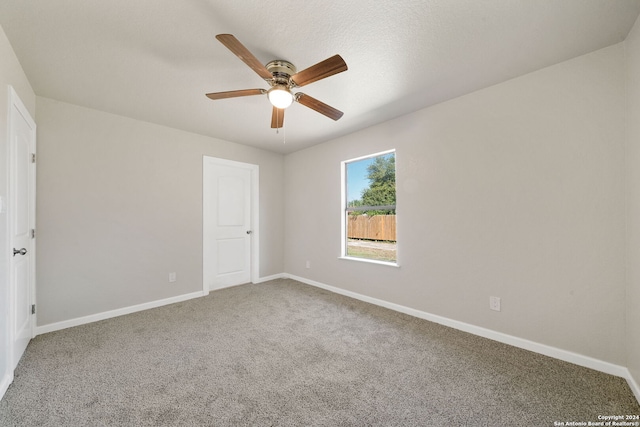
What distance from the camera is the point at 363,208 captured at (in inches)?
142

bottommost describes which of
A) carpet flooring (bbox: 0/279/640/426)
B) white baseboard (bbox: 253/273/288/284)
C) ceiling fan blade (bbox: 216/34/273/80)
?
carpet flooring (bbox: 0/279/640/426)

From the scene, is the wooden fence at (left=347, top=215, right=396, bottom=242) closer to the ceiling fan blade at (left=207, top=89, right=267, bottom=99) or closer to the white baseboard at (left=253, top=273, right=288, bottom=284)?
the white baseboard at (left=253, top=273, right=288, bottom=284)

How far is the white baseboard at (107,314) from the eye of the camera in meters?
2.54

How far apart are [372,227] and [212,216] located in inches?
95.3

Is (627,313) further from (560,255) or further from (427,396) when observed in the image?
(427,396)

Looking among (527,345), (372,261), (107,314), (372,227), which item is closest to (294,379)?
(372,261)

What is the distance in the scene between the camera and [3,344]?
5.44ft

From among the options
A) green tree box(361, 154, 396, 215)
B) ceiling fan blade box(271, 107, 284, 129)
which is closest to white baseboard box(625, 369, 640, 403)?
green tree box(361, 154, 396, 215)

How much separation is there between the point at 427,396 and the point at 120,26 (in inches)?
122

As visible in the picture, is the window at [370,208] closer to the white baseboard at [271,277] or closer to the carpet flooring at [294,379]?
the carpet flooring at [294,379]

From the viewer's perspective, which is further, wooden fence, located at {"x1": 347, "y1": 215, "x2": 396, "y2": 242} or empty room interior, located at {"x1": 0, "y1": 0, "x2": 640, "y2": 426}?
wooden fence, located at {"x1": 347, "y1": 215, "x2": 396, "y2": 242}

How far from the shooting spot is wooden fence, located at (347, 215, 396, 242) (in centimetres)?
330

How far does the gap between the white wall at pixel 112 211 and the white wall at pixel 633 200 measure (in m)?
4.25

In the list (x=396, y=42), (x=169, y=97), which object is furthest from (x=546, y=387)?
(x=169, y=97)
